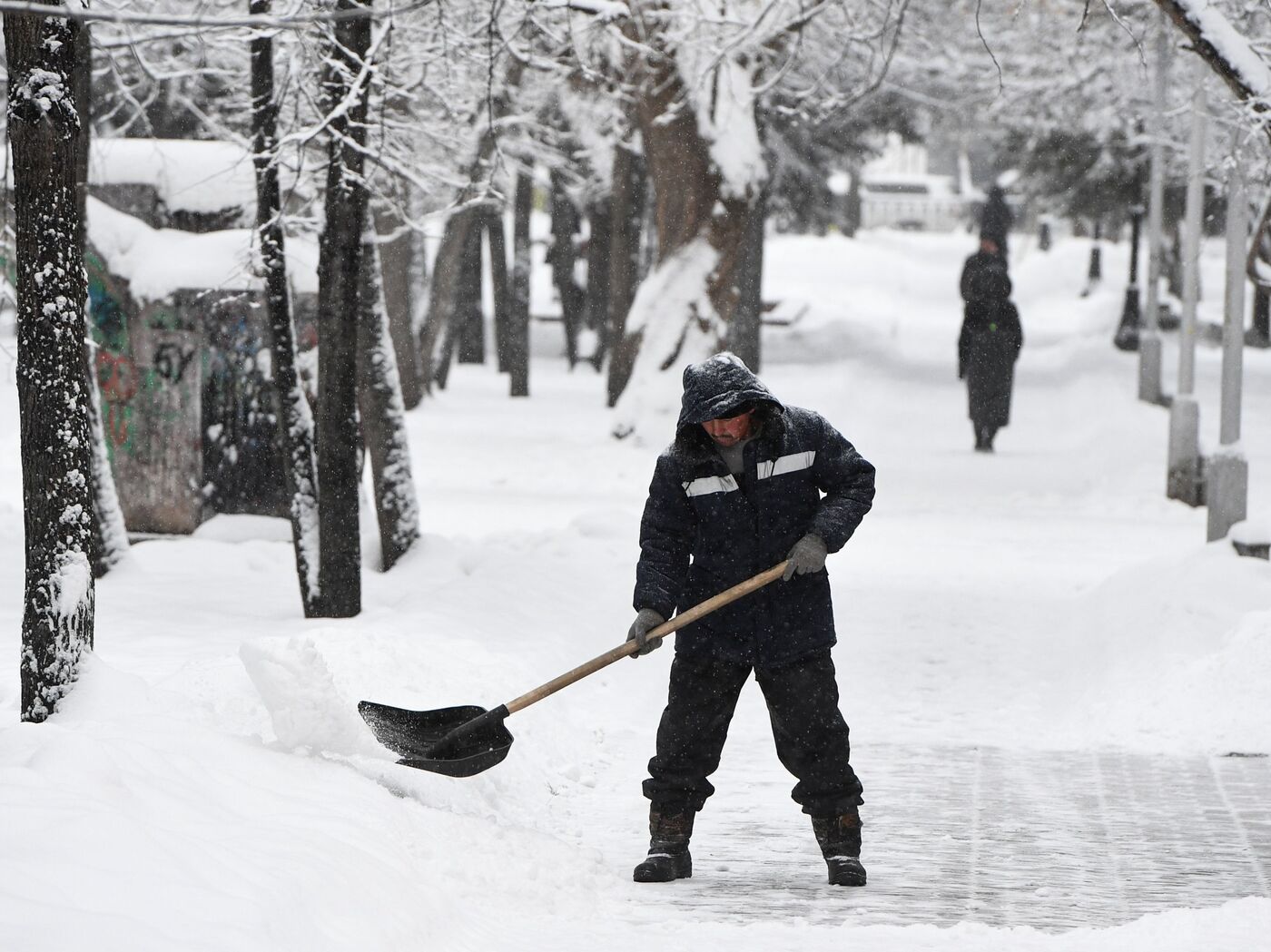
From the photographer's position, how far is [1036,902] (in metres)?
4.91

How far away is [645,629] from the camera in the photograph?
5180 millimetres

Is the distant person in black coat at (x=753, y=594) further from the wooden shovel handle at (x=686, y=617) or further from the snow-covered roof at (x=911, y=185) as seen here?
the snow-covered roof at (x=911, y=185)

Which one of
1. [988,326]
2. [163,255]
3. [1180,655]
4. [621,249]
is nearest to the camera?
[1180,655]

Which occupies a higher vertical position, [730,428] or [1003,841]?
[730,428]

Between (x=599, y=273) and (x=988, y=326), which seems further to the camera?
(x=599, y=273)

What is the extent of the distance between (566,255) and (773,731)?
77.2ft

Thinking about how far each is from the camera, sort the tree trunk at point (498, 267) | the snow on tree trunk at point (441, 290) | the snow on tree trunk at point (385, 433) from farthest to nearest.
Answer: the tree trunk at point (498, 267)
the snow on tree trunk at point (441, 290)
the snow on tree trunk at point (385, 433)

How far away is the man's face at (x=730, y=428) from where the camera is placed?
16.9ft

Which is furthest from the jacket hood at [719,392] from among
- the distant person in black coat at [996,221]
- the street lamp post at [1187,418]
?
the distant person in black coat at [996,221]

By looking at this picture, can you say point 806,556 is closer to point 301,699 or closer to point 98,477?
point 301,699

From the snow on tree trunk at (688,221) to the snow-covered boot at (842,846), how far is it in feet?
39.8

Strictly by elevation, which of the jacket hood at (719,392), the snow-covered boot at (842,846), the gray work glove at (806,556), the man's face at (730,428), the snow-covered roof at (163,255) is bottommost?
the snow-covered boot at (842,846)

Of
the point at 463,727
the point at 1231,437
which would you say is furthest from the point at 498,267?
the point at 463,727

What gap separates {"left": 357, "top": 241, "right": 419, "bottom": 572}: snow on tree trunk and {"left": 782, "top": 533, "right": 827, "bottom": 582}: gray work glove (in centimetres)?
530
